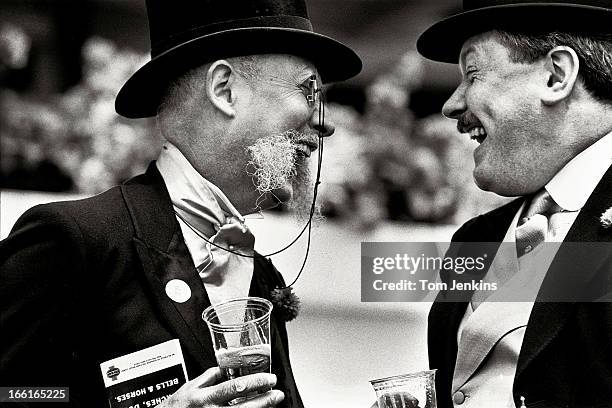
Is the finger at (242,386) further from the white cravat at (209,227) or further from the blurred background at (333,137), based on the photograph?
the blurred background at (333,137)

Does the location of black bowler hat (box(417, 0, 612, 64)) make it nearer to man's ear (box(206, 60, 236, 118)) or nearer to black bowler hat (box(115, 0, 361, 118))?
black bowler hat (box(115, 0, 361, 118))

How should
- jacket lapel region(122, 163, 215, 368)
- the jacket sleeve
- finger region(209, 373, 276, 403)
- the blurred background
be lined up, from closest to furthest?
finger region(209, 373, 276, 403)
the jacket sleeve
jacket lapel region(122, 163, 215, 368)
the blurred background

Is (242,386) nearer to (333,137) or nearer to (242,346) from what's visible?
(242,346)

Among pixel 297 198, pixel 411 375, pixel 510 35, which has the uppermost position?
pixel 510 35

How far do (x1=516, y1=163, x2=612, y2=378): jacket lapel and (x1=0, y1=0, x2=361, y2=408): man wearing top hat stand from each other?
0.62 m

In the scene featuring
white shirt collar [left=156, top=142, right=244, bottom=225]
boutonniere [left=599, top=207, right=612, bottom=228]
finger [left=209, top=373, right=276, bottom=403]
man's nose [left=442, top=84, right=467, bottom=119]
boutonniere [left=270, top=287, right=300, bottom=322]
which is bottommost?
finger [left=209, top=373, right=276, bottom=403]

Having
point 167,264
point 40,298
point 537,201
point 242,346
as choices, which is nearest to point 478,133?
point 537,201

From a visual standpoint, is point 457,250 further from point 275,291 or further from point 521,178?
point 275,291

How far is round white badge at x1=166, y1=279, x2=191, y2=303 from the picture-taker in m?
2.13

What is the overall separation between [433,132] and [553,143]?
2.48ft

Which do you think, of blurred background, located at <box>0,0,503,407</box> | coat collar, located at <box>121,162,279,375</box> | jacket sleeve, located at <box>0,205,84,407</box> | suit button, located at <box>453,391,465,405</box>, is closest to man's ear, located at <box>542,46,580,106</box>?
blurred background, located at <box>0,0,503,407</box>

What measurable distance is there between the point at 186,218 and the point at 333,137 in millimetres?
859

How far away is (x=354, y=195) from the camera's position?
300 cm

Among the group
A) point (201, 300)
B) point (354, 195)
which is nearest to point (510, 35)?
point (354, 195)
